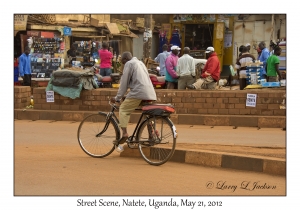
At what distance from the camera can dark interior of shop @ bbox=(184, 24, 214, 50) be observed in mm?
26031

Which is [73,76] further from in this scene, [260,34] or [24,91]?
[260,34]

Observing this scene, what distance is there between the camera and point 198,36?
26.4 m

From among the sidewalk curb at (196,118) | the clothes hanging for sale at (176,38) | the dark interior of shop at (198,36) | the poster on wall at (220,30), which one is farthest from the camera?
the clothes hanging for sale at (176,38)

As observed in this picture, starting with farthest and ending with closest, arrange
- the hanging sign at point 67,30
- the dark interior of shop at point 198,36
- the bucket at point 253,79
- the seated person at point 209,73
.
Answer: the dark interior of shop at point 198,36, the hanging sign at point 67,30, the bucket at point 253,79, the seated person at point 209,73

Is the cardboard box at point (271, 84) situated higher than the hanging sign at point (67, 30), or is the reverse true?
the hanging sign at point (67, 30)

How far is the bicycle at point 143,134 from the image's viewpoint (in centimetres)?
805

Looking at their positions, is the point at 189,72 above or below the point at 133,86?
above

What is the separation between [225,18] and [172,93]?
12.6 m

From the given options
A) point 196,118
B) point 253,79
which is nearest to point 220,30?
point 253,79

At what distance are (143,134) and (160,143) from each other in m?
0.34

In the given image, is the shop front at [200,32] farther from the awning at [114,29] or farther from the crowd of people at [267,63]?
the crowd of people at [267,63]

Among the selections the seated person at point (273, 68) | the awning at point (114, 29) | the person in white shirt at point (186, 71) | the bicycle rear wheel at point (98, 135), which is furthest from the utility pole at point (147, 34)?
the bicycle rear wheel at point (98, 135)

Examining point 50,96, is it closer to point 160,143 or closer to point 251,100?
point 251,100

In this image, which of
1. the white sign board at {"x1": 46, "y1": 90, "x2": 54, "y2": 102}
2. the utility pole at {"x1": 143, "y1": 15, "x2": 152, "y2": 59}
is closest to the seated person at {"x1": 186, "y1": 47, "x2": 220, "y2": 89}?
the white sign board at {"x1": 46, "y1": 90, "x2": 54, "y2": 102}
